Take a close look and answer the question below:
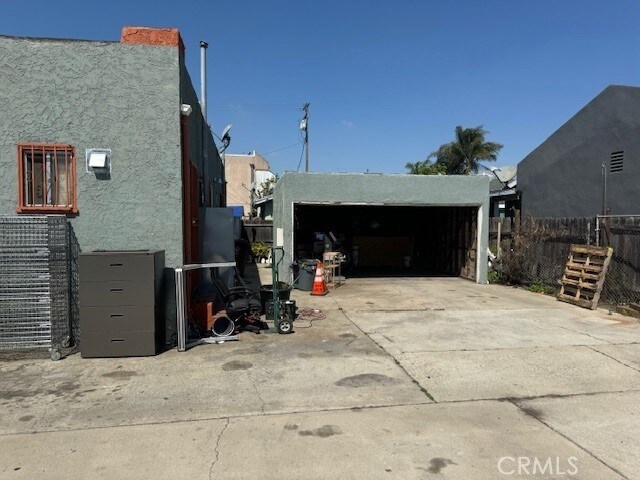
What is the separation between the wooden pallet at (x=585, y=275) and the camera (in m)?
10.1

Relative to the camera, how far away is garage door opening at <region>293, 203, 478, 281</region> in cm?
1665

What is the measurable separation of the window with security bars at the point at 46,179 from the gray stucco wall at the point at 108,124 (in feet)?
0.37

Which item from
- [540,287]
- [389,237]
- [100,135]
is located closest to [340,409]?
[100,135]

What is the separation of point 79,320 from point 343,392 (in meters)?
3.93

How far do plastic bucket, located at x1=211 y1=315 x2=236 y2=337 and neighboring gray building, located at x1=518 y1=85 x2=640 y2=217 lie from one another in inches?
531

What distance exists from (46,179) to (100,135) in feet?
3.36

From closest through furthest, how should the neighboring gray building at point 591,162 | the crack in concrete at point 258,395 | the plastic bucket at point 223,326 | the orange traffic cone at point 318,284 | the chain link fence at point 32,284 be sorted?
the crack in concrete at point 258,395 < the chain link fence at point 32,284 < the plastic bucket at point 223,326 < the orange traffic cone at point 318,284 < the neighboring gray building at point 591,162

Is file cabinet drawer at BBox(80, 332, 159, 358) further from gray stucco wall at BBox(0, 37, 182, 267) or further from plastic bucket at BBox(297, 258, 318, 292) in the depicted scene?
plastic bucket at BBox(297, 258, 318, 292)

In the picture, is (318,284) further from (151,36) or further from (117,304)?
(151,36)

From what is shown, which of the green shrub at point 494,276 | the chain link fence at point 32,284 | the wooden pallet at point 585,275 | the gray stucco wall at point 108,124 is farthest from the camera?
the green shrub at point 494,276

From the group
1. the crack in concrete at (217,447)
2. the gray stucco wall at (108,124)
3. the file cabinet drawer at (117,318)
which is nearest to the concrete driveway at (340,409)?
the crack in concrete at (217,447)

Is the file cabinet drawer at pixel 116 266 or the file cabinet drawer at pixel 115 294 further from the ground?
the file cabinet drawer at pixel 116 266

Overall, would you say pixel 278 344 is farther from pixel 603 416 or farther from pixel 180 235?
pixel 603 416

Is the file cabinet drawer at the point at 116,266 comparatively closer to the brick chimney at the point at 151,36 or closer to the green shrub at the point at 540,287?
the brick chimney at the point at 151,36
